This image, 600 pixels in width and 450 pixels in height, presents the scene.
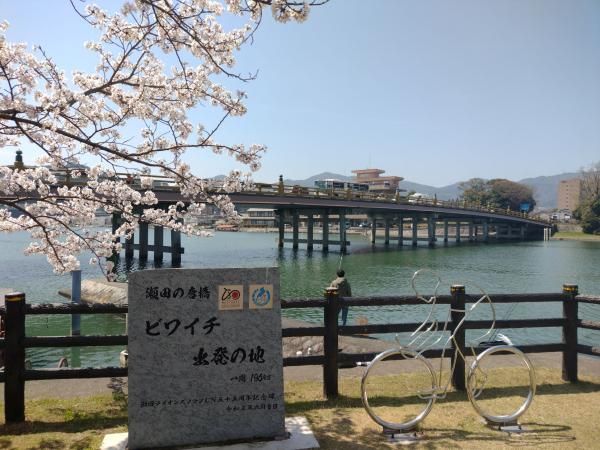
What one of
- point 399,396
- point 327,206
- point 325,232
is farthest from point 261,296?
point 325,232

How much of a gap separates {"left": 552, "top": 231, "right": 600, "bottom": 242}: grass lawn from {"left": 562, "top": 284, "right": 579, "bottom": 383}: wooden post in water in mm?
94333

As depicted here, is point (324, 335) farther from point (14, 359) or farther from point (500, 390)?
point (14, 359)

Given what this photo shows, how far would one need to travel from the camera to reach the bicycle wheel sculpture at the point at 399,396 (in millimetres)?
4492

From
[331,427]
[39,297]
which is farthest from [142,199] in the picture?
[39,297]

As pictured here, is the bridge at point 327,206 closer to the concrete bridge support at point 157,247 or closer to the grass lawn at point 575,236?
the concrete bridge support at point 157,247

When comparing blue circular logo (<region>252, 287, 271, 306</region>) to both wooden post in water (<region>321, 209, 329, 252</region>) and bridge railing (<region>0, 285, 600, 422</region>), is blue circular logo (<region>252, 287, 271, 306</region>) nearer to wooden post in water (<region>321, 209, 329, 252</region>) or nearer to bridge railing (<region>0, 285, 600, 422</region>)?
bridge railing (<region>0, 285, 600, 422</region>)

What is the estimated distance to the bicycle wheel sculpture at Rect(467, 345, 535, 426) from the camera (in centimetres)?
470

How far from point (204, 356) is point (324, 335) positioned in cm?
166

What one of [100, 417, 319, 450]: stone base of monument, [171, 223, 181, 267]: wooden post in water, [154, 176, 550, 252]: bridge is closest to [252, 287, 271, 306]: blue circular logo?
[100, 417, 319, 450]: stone base of monument

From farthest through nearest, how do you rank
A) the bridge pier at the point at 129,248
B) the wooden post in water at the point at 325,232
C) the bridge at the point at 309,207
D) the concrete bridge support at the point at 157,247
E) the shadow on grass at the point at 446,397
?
the wooden post in water at the point at 325,232
the bridge pier at the point at 129,248
the concrete bridge support at the point at 157,247
the bridge at the point at 309,207
the shadow on grass at the point at 446,397

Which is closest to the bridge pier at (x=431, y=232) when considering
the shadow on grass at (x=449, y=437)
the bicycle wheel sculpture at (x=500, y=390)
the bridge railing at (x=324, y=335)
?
the bicycle wheel sculpture at (x=500, y=390)

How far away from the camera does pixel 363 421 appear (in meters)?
4.79

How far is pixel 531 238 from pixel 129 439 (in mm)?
107042

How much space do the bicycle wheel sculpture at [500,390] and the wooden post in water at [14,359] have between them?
4645mm
